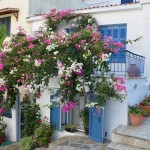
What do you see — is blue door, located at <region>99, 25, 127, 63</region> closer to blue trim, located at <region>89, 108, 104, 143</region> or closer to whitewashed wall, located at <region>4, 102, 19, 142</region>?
blue trim, located at <region>89, 108, 104, 143</region>

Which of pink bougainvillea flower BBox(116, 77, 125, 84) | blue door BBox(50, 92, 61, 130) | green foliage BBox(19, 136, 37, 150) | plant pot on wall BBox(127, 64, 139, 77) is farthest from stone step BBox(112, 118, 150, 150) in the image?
green foliage BBox(19, 136, 37, 150)

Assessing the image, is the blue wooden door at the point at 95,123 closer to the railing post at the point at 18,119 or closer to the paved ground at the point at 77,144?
the paved ground at the point at 77,144

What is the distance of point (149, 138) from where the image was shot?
751cm

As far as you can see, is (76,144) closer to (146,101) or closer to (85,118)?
(85,118)

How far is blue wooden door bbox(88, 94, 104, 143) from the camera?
8788mm

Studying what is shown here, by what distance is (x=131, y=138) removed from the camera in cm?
781

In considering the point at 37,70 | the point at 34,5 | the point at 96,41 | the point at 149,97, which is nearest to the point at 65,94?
the point at 37,70

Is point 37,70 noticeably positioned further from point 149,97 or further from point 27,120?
point 149,97

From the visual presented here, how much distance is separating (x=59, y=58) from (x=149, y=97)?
4618 mm

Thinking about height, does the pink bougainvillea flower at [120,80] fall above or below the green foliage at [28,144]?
above

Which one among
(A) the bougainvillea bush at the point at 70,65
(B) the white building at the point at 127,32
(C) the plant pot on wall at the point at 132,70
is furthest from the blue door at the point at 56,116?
(C) the plant pot on wall at the point at 132,70

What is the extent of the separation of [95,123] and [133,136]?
64.8 inches

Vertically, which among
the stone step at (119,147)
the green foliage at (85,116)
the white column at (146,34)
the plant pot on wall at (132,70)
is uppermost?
the white column at (146,34)

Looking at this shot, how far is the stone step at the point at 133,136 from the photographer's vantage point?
24.9 feet
